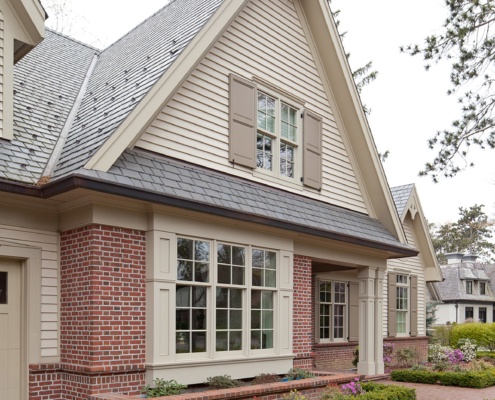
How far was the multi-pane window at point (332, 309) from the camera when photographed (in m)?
16.5

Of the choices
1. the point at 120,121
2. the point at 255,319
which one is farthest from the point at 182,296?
the point at 120,121

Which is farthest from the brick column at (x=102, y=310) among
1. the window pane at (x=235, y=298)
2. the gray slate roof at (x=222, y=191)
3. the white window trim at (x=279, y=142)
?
the white window trim at (x=279, y=142)

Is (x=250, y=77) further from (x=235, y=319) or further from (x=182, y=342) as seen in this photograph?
(x=182, y=342)

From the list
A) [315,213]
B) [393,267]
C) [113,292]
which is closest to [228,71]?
[315,213]

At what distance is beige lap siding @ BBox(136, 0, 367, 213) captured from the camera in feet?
32.0

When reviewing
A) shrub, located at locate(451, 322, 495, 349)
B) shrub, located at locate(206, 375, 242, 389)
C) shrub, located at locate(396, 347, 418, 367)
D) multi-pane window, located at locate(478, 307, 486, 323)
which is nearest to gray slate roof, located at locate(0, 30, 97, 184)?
shrub, located at locate(206, 375, 242, 389)

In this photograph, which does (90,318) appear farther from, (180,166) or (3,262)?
(180,166)

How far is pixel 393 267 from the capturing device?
65.2ft

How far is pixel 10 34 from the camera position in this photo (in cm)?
849

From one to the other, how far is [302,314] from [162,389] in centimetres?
428

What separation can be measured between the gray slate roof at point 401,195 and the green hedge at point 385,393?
979cm

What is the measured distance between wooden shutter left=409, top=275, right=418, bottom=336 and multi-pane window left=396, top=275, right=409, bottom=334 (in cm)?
26

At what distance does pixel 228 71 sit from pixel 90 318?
514 cm

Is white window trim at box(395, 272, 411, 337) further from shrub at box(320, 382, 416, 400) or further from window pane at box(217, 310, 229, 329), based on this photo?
window pane at box(217, 310, 229, 329)
